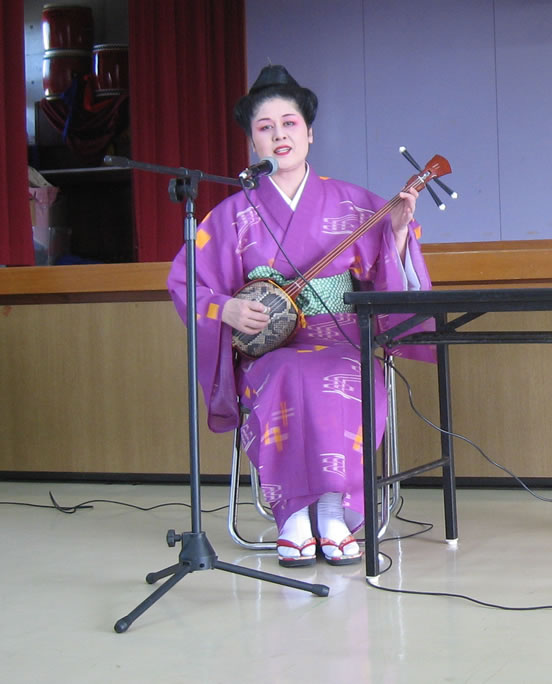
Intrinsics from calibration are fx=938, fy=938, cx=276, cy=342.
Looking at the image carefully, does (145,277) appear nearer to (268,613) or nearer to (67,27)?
(268,613)

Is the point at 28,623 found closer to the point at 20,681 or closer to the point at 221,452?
the point at 20,681

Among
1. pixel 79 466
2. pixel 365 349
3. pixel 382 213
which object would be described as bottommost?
pixel 79 466

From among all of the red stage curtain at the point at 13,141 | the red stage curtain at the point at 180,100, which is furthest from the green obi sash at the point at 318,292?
the red stage curtain at the point at 180,100

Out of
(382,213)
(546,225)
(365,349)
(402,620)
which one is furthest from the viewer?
(546,225)

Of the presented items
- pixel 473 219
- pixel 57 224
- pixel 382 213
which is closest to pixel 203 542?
pixel 382 213

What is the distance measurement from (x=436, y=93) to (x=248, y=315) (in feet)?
11.4

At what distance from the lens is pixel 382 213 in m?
2.16

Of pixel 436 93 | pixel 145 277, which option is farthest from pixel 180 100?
pixel 145 277

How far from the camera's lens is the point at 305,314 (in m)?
2.26

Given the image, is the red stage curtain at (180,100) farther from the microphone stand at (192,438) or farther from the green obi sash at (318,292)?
the microphone stand at (192,438)

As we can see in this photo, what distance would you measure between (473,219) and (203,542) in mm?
3778

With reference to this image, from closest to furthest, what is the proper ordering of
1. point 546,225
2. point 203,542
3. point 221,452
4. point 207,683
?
point 207,683 < point 203,542 < point 221,452 < point 546,225

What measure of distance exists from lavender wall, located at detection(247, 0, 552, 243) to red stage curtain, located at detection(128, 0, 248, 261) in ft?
0.82

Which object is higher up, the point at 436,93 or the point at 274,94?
the point at 436,93
